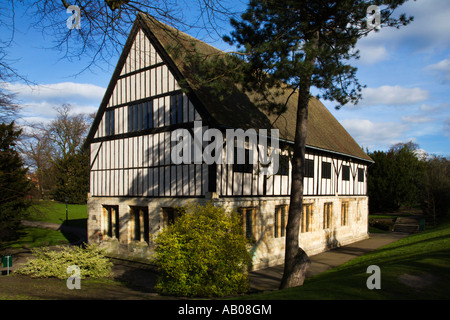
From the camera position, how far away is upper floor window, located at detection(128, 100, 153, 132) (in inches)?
567

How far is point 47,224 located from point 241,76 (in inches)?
1026

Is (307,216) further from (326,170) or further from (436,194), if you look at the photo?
(436,194)

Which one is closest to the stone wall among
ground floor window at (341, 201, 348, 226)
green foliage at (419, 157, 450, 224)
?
ground floor window at (341, 201, 348, 226)

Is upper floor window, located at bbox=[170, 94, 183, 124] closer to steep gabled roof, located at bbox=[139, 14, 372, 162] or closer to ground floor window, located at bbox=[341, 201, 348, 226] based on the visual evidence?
steep gabled roof, located at bbox=[139, 14, 372, 162]

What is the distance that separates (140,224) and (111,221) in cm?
271

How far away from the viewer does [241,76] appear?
31.1ft

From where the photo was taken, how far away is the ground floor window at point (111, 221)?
1631 cm

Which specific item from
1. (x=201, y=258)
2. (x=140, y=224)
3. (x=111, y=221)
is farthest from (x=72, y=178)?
(x=201, y=258)

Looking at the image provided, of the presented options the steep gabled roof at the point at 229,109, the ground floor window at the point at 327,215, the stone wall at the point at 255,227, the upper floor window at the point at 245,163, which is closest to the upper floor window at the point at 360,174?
the steep gabled roof at the point at 229,109

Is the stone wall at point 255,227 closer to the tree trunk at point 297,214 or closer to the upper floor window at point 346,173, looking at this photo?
the tree trunk at point 297,214

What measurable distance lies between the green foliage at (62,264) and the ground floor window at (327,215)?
1245 cm

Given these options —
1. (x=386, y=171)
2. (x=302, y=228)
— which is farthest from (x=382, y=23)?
(x=386, y=171)

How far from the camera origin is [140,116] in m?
14.8

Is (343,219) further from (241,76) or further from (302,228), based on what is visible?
(241,76)
